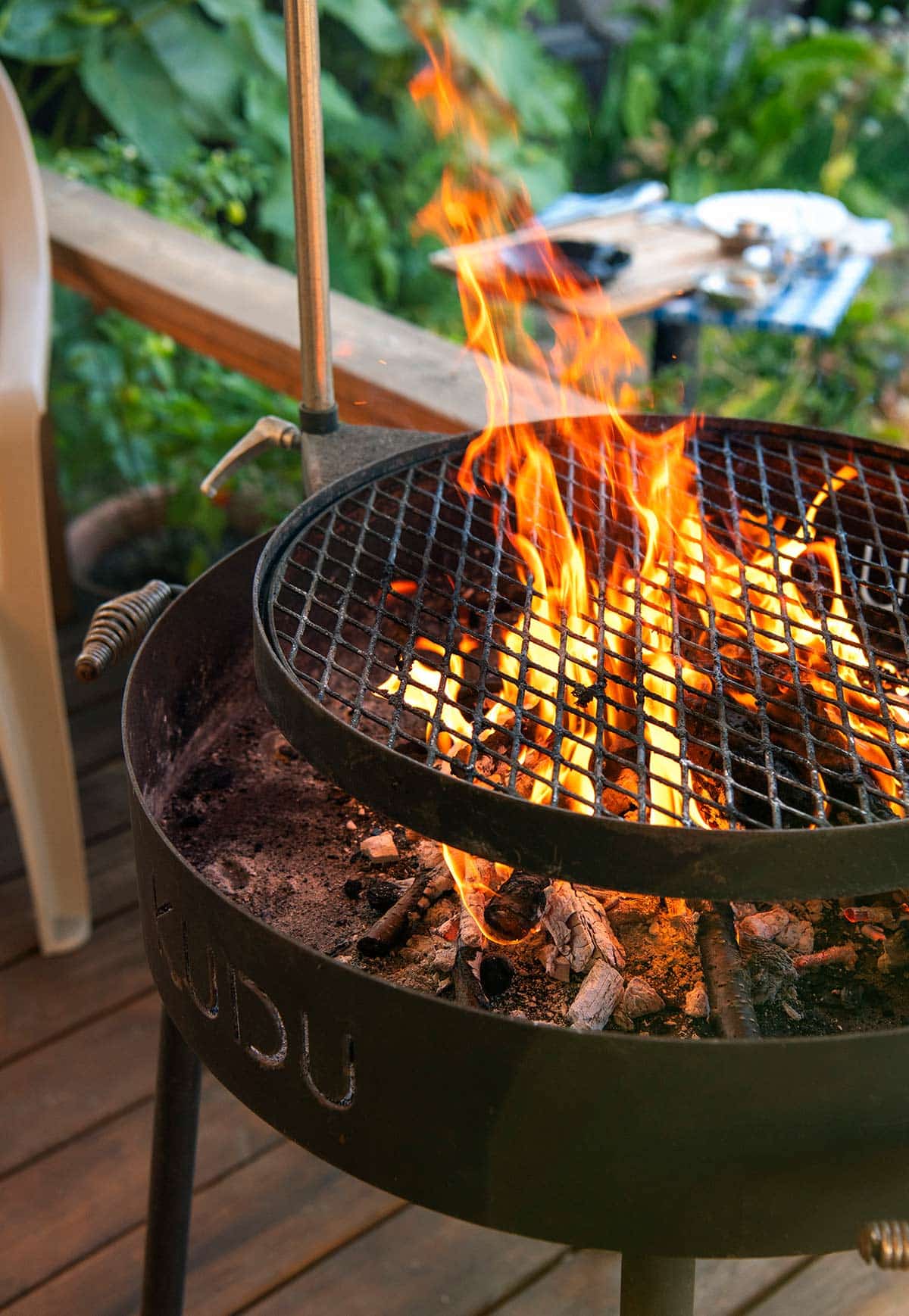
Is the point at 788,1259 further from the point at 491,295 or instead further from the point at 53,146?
the point at 53,146

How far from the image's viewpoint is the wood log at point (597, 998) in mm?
1049

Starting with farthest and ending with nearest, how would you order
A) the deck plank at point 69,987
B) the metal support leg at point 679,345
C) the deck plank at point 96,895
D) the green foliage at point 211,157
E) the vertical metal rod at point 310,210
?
the metal support leg at point 679,345, the green foliage at point 211,157, the deck plank at point 96,895, the deck plank at point 69,987, the vertical metal rod at point 310,210

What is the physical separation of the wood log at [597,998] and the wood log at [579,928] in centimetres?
1

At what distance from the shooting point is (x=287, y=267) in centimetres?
411

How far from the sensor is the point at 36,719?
6.23ft

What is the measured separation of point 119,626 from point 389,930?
1.26 ft

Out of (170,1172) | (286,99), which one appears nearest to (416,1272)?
(170,1172)

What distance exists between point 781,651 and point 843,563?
0.16 m

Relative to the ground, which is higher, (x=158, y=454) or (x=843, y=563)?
(x=843, y=563)

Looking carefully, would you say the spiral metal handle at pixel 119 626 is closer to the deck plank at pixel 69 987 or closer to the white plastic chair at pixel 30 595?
the white plastic chair at pixel 30 595

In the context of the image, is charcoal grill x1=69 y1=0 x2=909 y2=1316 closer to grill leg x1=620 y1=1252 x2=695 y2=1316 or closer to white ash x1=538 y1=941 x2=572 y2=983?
grill leg x1=620 y1=1252 x2=695 y2=1316

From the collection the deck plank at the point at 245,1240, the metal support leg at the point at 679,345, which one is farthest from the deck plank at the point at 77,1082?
the metal support leg at the point at 679,345

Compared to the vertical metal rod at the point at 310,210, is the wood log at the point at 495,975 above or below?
below

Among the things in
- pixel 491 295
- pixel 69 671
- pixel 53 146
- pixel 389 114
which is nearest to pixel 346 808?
pixel 69 671
